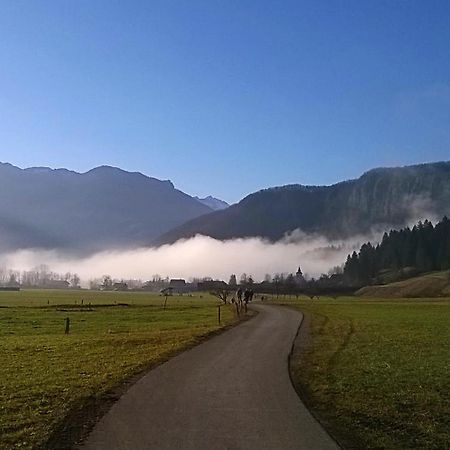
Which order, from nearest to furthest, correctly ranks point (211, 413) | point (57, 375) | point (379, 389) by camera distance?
point (211, 413)
point (379, 389)
point (57, 375)

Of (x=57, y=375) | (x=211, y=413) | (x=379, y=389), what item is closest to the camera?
(x=211, y=413)

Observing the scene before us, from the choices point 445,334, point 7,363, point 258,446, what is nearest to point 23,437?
point 258,446

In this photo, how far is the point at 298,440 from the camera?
34.0 feet

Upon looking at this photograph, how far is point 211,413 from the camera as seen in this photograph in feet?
41.0

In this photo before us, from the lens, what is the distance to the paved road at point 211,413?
1021cm

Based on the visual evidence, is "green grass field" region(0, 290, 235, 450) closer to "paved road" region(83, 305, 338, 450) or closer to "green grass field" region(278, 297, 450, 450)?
"paved road" region(83, 305, 338, 450)

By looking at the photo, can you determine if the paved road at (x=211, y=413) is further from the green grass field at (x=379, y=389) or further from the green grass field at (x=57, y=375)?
the green grass field at (x=57, y=375)

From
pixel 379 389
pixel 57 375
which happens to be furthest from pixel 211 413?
pixel 57 375

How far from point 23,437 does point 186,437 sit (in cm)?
296

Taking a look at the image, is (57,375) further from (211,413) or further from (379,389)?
(379,389)

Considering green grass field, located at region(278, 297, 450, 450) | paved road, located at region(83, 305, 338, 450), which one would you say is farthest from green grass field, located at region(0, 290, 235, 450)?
green grass field, located at region(278, 297, 450, 450)

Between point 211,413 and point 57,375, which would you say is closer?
point 211,413

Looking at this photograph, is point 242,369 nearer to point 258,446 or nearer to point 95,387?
point 95,387

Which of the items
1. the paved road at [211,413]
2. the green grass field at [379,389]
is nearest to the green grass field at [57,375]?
the paved road at [211,413]
